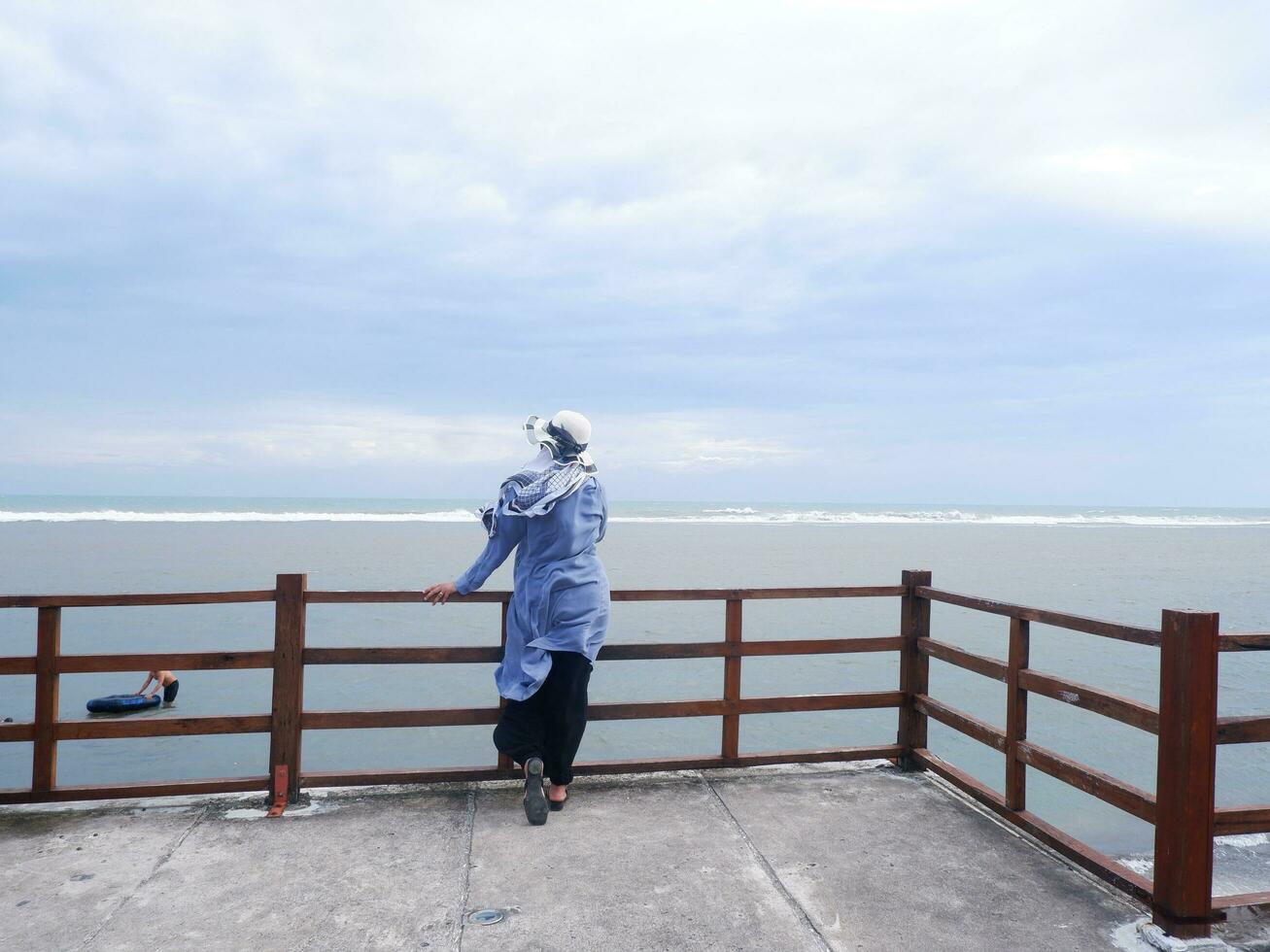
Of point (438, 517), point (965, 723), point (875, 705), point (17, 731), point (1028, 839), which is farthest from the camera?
point (438, 517)

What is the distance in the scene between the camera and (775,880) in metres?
3.38

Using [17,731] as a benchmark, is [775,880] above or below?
below

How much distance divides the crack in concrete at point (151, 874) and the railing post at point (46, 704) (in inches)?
27.9

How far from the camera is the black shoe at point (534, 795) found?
3.85 metres

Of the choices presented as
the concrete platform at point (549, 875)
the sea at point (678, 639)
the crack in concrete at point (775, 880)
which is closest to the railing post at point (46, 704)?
the concrete platform at point (549, 875)

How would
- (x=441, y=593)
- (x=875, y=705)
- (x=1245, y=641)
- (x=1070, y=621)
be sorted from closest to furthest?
(x=1245, y=641) → (x=1070, y=621) → (x=441, y=593) → (x=875, y=705)

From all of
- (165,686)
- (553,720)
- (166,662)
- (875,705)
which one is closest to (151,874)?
(166,662)

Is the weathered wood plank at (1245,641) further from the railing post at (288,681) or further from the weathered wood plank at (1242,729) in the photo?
the railing post at (288,681)

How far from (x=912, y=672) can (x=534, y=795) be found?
85.9 inches

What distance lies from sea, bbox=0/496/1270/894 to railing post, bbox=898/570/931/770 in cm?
108

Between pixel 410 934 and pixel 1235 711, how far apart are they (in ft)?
24.9

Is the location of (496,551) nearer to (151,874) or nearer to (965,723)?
(151,874)

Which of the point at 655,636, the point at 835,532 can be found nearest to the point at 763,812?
the point at 655,636

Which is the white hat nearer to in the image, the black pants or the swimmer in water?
the black pants
